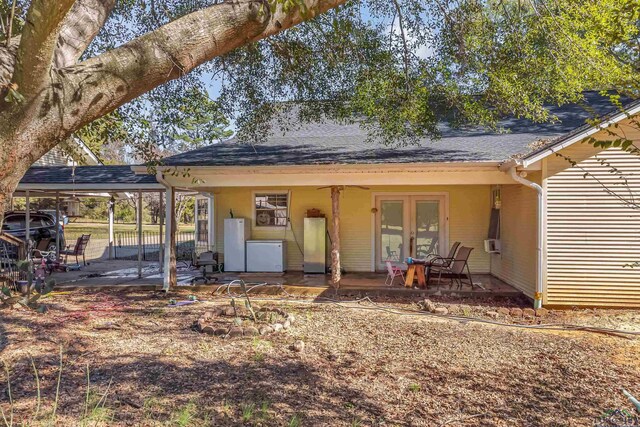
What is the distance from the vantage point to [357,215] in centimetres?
1127

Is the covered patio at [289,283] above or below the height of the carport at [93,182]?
below

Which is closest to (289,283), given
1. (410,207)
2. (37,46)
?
(410,207)

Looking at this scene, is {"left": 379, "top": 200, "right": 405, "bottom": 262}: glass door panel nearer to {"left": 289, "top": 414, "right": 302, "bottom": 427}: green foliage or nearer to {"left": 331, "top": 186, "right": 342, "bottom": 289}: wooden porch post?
{"left": 331, "top": 186, "right": 342, "bottom": 289}: wooden porch post

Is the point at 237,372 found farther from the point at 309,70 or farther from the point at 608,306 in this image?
the point at 608,306

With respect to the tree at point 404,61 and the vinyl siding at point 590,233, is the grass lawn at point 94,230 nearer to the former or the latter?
the tree at point 404,61

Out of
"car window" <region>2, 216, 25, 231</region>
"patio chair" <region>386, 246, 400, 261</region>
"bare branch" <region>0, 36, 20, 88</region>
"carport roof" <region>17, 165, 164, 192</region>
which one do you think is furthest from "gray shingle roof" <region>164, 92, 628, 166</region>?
"car window" <region>2, 216, 25, 231</region>

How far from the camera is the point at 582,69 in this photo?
7074 millimetres

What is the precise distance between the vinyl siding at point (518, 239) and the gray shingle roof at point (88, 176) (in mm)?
8074

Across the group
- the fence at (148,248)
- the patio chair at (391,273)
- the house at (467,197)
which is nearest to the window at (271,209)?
the house at (467,197)

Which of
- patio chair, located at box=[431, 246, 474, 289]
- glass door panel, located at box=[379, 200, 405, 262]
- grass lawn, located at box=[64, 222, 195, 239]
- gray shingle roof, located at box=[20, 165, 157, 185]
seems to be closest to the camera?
patio chair, located at box=[431, 246, 474, 289]

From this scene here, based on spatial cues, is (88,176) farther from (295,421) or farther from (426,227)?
(295,421)

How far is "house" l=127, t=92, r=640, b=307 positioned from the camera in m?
7.34

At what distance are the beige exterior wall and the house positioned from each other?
0.03 m

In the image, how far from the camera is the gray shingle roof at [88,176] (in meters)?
10.7
